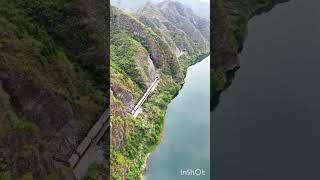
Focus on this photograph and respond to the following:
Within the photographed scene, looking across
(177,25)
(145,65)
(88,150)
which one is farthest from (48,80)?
(177,25)

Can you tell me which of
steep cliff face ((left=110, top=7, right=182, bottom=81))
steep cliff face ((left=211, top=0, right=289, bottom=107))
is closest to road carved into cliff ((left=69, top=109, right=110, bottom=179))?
steep cliff face ((left=110, top=7, right=182, bottom=81))

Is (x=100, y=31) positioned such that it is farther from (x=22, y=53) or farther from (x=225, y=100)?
(x=225, y=100)

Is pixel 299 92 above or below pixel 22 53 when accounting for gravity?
above

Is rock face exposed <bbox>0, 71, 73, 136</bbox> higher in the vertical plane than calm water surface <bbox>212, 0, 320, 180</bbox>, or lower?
lower

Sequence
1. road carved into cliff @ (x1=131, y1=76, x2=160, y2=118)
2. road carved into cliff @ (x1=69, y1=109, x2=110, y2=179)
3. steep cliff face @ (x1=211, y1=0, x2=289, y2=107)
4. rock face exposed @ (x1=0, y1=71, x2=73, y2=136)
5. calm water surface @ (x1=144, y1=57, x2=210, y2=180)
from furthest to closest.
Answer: steep cliff face @ (x1=211, y1=0, x2=289, y2=107), road carved into cliff @ (x1=131, y1=76, x2=160, y2=118), calm water surface @ (x1=144, y1=57, x2=210, y2=180), road carved into cliff @ (x1=69, y1=109, x2=110, y2=179), rock face exposed @ (x1=0, y1=71, x2=73, y2=136)

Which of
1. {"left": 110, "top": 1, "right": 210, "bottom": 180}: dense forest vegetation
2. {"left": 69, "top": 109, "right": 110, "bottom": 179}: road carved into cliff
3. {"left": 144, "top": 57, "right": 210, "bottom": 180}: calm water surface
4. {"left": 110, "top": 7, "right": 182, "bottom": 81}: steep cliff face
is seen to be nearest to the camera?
{"left": 69, "top": 109, "right": 110, "bottom": 179}: road carved into cliff

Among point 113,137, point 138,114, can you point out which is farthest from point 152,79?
point 113,137

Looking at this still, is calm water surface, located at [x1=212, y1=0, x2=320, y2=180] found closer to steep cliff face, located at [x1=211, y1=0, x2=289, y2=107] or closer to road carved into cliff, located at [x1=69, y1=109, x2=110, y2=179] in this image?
steep cliff face, located at [x1=211, y1=0, x2=289, y2=107]
